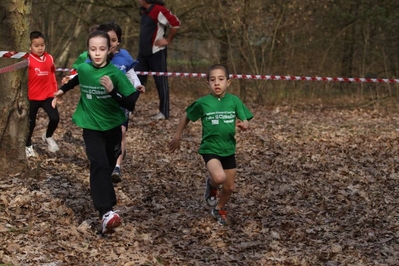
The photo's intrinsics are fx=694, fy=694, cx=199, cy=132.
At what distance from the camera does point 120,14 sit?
21.5 metres

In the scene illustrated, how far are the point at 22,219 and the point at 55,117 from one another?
135 inches

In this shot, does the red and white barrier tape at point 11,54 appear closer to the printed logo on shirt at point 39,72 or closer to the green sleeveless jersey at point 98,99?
the green sleeveless jersey at point 98,99

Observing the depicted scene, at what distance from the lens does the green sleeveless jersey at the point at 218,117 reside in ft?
23.0

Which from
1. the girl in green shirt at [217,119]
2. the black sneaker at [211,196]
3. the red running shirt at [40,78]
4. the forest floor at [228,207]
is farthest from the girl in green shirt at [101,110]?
the red running shirt at [40,78]

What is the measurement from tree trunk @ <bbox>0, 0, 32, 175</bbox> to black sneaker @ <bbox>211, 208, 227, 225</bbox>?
2.24 metres

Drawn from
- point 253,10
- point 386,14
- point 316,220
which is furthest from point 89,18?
point 316,220

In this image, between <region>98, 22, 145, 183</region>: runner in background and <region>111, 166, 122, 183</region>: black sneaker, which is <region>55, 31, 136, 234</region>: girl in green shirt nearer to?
<region>98, 22, 145, 183</region>: runner in background

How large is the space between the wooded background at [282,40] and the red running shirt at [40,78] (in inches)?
303

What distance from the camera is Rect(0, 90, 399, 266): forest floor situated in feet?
20.5

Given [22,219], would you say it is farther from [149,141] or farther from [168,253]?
[149,141]

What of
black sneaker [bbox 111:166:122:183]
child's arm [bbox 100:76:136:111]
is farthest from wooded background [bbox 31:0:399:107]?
child's arm [bbox 100:76:136:111]

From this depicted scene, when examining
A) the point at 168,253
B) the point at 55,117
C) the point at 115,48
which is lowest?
the point at 168,253

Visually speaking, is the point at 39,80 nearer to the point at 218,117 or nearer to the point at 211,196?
the point at 211,196

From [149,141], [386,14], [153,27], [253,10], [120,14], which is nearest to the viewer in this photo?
[149,141]
